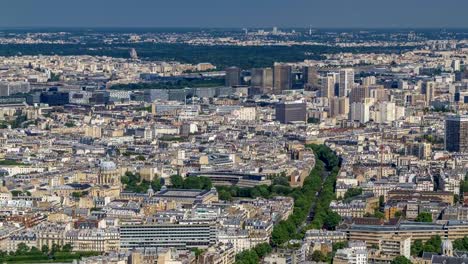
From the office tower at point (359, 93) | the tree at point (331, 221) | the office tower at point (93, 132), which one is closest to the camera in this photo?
the tree at point (331, 221)

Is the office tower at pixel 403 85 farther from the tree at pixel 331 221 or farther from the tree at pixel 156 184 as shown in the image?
the tree at pixel 331 221

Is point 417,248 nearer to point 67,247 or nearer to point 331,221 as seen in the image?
point 331,221

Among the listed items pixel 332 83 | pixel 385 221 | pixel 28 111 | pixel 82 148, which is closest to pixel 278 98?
pixel 332 83

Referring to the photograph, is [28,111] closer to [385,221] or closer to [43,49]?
[385,221]

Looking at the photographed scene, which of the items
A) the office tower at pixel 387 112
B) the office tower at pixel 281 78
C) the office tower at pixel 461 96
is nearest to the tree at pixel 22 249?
the office tower at pixel 387 112

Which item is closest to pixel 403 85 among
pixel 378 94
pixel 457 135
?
pixel 378 94

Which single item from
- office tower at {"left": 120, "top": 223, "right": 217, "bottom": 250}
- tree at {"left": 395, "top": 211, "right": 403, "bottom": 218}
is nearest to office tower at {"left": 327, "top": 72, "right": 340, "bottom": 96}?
tree at {"left": 395, "top": 211, "right": 403, "bottom": 218}
